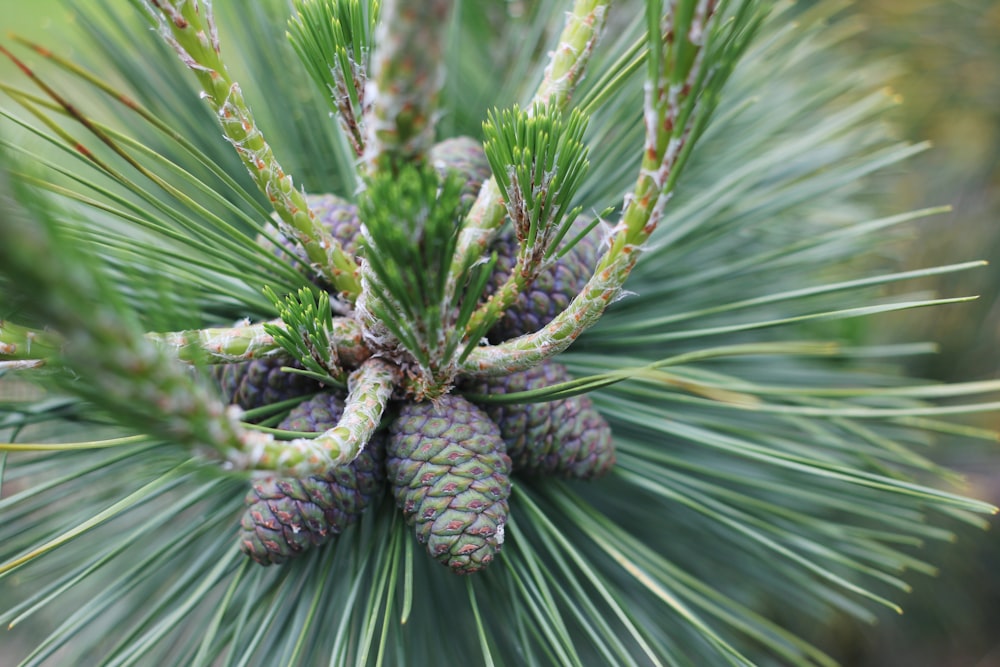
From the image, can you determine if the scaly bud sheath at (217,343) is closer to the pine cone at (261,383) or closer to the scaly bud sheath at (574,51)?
the pine cone at (261,383)

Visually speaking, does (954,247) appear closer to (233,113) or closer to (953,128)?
(953,128)

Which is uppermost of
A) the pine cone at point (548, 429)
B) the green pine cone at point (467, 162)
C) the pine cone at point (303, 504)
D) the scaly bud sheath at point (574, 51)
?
the scaly bud sheath at point (574, 51)

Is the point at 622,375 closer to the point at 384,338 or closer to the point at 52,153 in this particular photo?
the point at 384,338

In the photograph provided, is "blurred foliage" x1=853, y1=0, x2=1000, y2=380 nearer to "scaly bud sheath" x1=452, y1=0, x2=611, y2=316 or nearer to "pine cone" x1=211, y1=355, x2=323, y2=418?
"scaly bud sheath" x1=452, y1=0, x2=611, y2=316

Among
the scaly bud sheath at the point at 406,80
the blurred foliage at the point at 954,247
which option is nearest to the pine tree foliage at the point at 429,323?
the scaly bud sheath at the point at 406,80

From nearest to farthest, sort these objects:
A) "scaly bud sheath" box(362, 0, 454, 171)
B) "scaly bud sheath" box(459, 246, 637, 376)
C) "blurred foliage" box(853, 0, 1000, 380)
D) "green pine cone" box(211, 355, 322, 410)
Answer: "scaly bud sheath" box(362, 0, 454, 171) < "scaly bud sheath" box(459, 246, 637, 376) < "green pine cone" box(211, 355, 322, 410) < "blurred foliage" box(853, 0, 1000, 380)

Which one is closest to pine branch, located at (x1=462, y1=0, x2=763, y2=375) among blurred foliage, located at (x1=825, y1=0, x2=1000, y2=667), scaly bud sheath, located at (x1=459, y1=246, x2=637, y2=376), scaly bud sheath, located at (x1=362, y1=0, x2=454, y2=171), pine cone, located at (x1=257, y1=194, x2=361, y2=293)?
scaly bud sheath, located at (x1=459, y1=246, x2=637, y2=376)

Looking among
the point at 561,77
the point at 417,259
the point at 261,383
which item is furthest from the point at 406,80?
the point at 261,383
